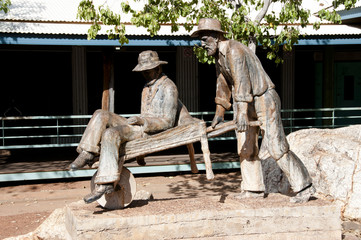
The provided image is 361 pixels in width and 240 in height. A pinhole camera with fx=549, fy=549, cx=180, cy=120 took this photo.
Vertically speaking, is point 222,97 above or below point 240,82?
below

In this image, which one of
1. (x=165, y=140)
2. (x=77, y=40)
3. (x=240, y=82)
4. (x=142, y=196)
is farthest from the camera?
(x=77, y=40)

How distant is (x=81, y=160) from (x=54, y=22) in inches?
252

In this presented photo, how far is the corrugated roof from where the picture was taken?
36.9 feet

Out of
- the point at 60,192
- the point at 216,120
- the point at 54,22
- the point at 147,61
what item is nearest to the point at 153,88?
the point at 147,61

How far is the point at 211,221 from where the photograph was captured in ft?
20.0

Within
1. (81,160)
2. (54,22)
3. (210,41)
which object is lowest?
(81,160)

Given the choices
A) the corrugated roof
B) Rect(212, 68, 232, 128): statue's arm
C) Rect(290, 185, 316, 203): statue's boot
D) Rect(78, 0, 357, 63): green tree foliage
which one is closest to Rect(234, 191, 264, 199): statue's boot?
Rect(290, 185, 316, 203): statue's boot

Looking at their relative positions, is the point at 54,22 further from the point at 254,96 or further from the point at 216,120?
the point at 254,96

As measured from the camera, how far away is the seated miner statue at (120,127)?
19.5 feet

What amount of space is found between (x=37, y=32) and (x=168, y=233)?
21.3ft

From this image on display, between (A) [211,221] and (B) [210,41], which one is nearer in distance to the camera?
(A) [211,221]

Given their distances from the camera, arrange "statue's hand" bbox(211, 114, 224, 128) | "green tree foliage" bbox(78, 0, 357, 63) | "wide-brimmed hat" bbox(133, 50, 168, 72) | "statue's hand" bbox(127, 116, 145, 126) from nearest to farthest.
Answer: "statue's hand" bbox(127, 116, 145, 126)
"statue's hand" bbox(211, 114, 224, 128)
"wide-brimmed hat" bbox(133, 50, 168, 72)
"green tree foliage" bbox(78, 0, 357, 63)

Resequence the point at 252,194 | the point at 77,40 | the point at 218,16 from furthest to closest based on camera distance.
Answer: the point at 77,40, the point at 218,16, the point at 252,194

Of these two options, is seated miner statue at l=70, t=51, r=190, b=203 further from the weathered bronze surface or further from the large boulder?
the large boulder
